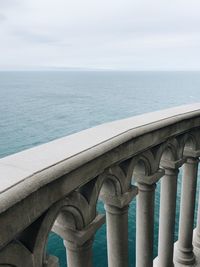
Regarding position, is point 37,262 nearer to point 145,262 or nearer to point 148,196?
point 148,196

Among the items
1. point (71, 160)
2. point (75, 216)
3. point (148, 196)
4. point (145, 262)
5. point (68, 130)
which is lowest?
point (68, 130)

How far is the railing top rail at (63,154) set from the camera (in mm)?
2532

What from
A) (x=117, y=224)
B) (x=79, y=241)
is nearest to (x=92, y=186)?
(x=79, y=241)

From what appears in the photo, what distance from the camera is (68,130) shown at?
61406mm

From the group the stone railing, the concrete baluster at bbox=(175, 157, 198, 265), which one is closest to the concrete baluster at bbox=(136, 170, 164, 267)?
the stone railing

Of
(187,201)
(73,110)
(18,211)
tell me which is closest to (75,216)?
(18,211)

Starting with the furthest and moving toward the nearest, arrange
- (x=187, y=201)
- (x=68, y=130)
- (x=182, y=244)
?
(x=68, y=130) < (x=182, y=244) < (x=187, y=201)

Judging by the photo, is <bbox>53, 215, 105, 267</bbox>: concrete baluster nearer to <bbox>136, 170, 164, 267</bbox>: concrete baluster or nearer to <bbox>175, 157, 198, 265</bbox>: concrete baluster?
<bbox>136, 170, 164, 267</bbox>: concrete baluster

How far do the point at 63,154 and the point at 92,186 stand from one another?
682 millimetres

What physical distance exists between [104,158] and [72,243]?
1.03 metres

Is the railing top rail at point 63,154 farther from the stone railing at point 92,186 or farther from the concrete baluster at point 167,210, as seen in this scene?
the concrete baluster at point 167,210

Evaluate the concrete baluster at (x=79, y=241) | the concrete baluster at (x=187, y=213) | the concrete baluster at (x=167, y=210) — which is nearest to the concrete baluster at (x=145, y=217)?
the concrete baluster at (x=167, y=210)

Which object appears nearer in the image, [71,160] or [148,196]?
[71,160]

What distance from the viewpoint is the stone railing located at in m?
2.58
